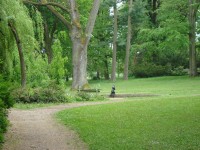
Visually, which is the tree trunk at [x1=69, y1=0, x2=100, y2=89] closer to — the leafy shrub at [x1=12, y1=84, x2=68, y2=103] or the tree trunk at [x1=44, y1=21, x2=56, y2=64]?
the leafy shrub at [x1=12, y1=84, x2=68, y2=103]

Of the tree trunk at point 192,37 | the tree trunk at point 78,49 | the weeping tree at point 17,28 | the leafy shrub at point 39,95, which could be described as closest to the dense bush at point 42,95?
the leafy shrub at point 39,95

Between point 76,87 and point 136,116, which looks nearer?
point 136,116

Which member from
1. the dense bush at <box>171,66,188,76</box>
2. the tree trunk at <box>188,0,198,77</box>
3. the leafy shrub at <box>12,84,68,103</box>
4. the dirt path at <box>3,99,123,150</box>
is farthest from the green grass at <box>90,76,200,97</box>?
the dirt path at <box>3,99,123,150</box>

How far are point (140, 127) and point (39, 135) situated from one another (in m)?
2.93

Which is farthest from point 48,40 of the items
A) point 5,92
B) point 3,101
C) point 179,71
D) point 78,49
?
point 3,101

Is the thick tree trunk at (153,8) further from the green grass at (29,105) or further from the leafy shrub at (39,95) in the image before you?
the green grass at (29,105)

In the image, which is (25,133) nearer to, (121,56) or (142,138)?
(142,138)

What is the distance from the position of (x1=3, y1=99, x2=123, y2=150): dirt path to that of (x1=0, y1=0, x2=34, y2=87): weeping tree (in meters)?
3.52

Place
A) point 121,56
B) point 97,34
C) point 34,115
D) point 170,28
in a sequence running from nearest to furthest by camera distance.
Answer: point 34,115 → point 170,28 → point 97,34 → point 121,56

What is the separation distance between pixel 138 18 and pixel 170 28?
672 centimetres

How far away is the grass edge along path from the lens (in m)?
8.47

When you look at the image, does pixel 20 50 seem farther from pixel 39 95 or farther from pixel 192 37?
pixel 192 37

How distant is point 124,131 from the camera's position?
10.0 meters

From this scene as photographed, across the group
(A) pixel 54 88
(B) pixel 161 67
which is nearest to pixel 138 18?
(B) pixel 161 67
